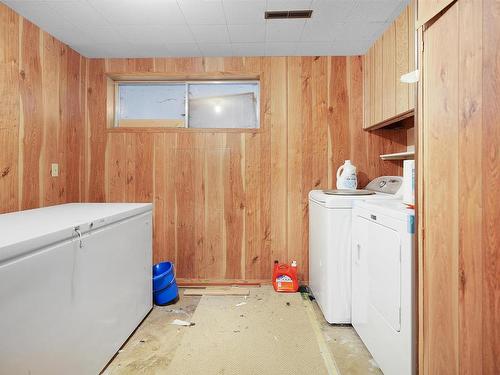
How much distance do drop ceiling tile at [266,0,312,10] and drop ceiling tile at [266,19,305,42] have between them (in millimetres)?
149

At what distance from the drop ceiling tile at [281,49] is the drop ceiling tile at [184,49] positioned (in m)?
0.66

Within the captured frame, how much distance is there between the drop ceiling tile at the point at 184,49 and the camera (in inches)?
97.2

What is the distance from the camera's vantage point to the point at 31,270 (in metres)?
1.03

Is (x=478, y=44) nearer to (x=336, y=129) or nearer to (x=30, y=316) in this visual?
(x=30, y=316)

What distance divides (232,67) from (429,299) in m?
2.47

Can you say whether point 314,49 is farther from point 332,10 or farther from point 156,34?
point 156,34

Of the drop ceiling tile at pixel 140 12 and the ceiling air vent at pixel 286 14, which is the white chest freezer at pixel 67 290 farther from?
the ceiling air vent at pixel 286 14

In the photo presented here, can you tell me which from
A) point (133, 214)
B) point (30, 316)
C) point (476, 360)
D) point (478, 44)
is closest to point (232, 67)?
point (133, 214)

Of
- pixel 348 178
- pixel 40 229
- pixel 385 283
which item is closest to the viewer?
pixel 40 229

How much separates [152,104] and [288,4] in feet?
5.44

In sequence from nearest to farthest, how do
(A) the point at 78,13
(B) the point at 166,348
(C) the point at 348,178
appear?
(B) the point at 166,348 < (A) the point at 78,13 < (C) the point at 348,178

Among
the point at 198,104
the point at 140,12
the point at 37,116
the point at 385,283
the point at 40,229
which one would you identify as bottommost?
the point at 385,283

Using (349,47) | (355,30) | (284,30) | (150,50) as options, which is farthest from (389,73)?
(150,50)

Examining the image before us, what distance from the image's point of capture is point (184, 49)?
2547 mm
